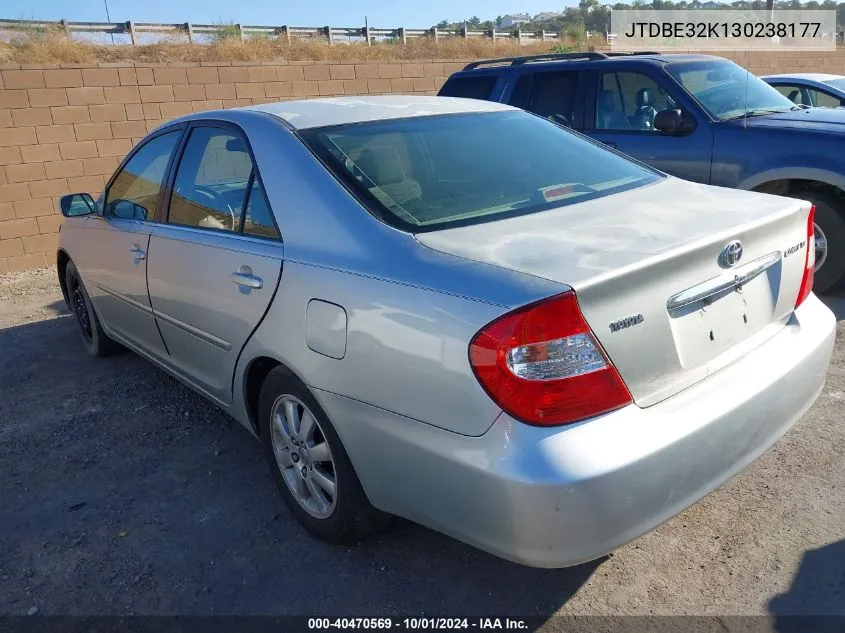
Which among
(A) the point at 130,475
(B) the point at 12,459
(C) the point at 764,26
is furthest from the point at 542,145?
(C) the point at 764,26

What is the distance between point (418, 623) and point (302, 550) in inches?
24.9

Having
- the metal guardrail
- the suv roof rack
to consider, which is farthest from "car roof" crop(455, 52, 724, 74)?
the metal guardrail

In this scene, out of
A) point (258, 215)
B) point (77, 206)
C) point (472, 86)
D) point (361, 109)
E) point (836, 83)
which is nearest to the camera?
point (258, 215)

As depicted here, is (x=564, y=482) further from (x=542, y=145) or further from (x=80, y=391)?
(x=80, y=391)

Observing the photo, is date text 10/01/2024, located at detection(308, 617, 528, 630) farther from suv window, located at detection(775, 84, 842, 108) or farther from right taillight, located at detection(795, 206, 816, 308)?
suv window, located at detection(775, 84, 842, 108)

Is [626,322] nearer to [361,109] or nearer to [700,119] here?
[361,109]

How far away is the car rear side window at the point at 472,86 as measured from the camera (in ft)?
23.2

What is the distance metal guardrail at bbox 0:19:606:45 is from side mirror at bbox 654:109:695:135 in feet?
50.3

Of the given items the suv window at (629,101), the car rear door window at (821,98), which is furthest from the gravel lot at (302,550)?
the car rear door window at (821,98)

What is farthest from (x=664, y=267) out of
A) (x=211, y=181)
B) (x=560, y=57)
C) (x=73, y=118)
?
(x=73, y=118)

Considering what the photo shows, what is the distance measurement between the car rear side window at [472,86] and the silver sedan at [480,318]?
12.0 feet

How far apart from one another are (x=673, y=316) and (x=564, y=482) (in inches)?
24.7

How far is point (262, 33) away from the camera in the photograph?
77.2 ft

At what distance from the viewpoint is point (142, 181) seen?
409 cm
